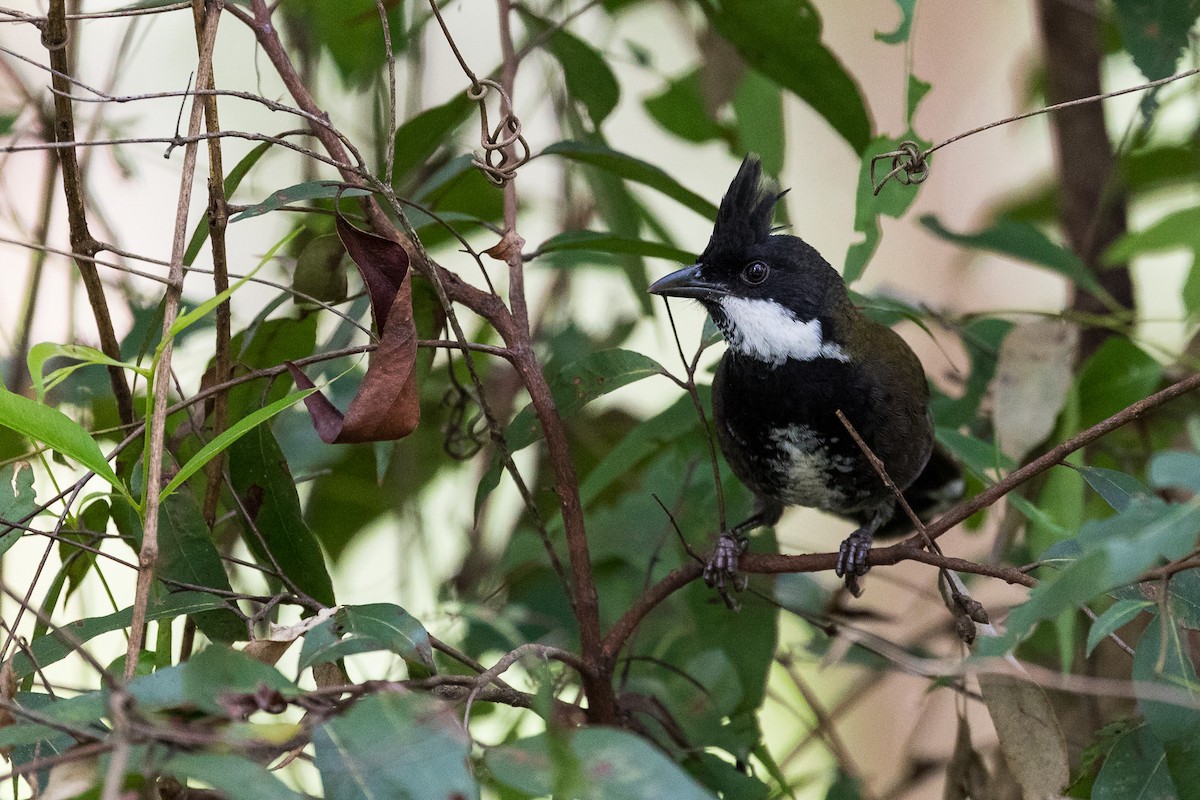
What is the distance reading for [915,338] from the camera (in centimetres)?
596

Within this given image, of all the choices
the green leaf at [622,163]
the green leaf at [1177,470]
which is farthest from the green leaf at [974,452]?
the green leaf at [1177,470]

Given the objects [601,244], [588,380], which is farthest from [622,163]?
[588,380]

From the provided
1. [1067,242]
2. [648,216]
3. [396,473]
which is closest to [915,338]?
[1067,242]

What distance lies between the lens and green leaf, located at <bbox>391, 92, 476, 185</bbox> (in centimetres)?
250

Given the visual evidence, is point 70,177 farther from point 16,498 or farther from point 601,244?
point 601,244

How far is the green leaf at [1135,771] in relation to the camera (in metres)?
1.69

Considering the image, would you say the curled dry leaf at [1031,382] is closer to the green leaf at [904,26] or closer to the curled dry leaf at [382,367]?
the green leaf at [904,26]

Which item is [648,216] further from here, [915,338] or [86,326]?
[915,338]

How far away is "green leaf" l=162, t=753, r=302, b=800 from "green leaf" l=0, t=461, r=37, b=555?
27.8 inches

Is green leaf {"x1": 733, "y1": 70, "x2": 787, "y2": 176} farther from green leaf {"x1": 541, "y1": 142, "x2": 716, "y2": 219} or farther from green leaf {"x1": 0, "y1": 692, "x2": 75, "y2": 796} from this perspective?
green leaf {"x1": 0, "y1": 692, "x2": 75, "y2": 796}

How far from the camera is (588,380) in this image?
215 cm

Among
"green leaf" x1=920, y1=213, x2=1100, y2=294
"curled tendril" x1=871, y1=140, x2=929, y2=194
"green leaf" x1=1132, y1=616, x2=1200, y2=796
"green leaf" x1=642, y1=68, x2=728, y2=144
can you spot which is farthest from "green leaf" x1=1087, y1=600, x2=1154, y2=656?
"green leaf" x1=642, y1=68, x2=728, y2=144

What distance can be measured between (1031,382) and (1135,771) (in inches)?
41.7

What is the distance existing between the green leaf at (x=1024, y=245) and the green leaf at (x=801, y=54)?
669 mm
